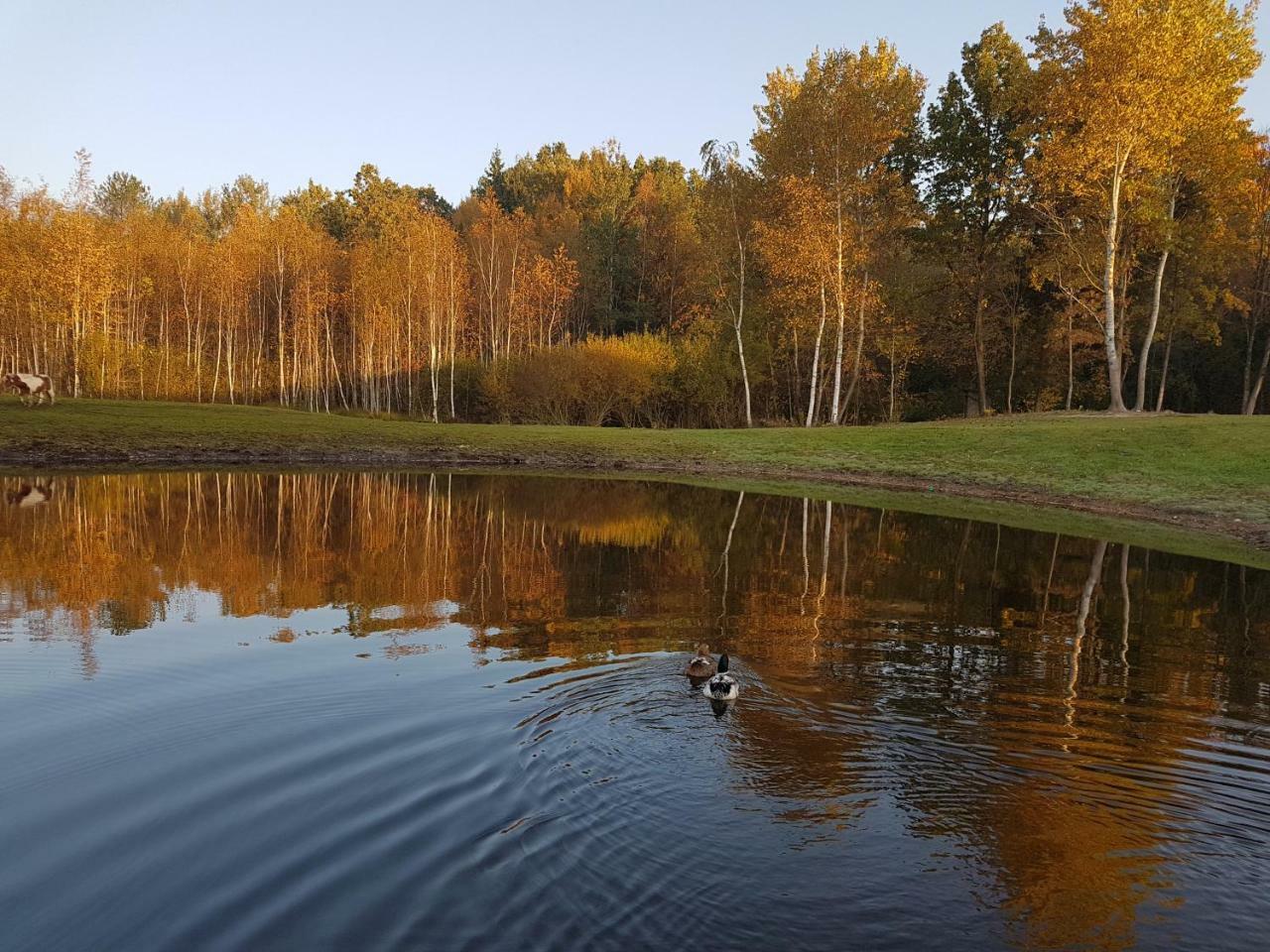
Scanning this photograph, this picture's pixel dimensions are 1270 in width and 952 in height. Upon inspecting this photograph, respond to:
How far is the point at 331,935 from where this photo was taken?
4555 mm

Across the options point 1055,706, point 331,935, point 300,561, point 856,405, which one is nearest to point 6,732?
point 331,935

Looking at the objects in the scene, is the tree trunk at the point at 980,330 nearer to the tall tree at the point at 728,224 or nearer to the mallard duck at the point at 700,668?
the tall tree at the point at 728,224

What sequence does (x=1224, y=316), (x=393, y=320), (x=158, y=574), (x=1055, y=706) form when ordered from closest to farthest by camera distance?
(x=1055, y=706), (x=158, y=574), (x=1224, y=316), (x=393, y=320)

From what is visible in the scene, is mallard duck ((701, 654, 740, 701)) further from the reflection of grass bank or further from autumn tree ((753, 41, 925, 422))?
autumn tree ((753, 41, 925, 422))

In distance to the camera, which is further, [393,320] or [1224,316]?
[393,320]

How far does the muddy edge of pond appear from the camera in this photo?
23797 mm

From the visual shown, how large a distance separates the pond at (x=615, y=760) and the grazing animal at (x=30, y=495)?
24.1 feet

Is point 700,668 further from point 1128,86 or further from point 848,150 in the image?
point 848,150

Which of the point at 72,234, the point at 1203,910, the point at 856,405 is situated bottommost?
the point at 1203,910

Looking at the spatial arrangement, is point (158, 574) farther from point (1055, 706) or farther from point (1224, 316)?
point (1224, 316)

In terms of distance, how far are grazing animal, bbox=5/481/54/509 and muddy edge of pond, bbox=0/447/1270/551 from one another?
4266 mm

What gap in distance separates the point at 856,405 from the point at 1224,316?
70.4 feet

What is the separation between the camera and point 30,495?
22531mm

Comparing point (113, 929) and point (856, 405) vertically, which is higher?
point (856, 405)
